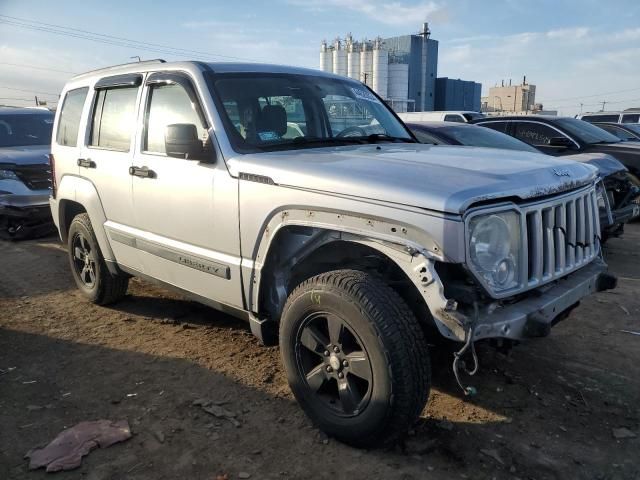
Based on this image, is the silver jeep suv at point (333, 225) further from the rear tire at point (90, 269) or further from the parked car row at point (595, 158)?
the parked car row at point (595, 158)

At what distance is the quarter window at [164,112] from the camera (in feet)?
11.8

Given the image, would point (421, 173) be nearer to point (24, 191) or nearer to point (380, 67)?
point (24, 191)

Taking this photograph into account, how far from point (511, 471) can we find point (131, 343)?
9.52ft

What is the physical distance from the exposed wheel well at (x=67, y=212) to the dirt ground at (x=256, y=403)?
0.81 meters

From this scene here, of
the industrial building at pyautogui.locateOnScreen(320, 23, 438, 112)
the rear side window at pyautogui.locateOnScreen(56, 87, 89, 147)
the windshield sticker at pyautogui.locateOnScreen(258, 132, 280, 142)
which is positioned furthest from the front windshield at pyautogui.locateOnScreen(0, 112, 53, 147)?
the industrial building at pyautogui.locateOnScreen(320, 23, 438, 112)

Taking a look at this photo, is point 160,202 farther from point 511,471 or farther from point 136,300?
point 511,471

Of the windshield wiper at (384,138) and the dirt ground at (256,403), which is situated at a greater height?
the windshield wiper at (384,138)

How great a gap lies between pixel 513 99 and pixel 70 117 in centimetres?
5533

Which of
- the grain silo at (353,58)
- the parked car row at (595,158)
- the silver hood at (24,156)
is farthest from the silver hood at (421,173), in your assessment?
the grain silo at (353,58)

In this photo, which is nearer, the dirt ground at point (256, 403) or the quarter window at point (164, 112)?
the dirt ground at point (256, 403)

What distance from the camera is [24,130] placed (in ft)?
29.4

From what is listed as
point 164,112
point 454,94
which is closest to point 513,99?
point 454,94

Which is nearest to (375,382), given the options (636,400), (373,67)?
(636,400)

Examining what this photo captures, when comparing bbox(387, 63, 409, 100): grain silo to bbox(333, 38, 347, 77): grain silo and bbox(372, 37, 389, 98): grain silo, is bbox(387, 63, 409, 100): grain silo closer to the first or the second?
bbox(372, 37, 389, 98): grain silo
